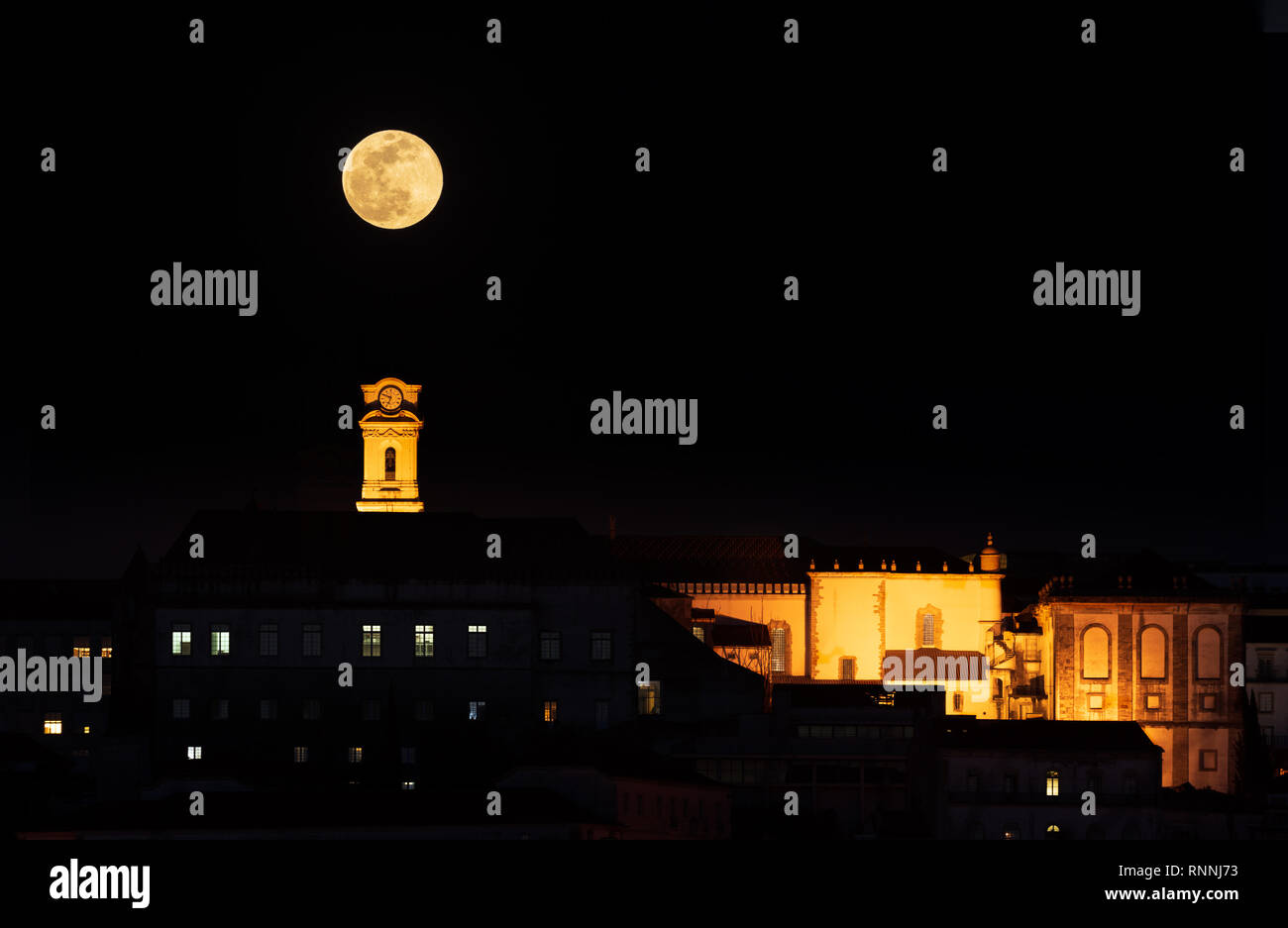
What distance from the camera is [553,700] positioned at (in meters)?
114

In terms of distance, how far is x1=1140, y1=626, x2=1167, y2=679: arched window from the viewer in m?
126

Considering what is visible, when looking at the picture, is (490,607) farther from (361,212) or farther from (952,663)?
(952,663)

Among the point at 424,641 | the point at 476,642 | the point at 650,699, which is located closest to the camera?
the point at 424,641

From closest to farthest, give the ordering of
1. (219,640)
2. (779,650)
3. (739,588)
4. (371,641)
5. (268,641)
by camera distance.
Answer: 1. (219,640)
2. (268,641)
3. (371,641)
4. (779,650)
5. (739,588)

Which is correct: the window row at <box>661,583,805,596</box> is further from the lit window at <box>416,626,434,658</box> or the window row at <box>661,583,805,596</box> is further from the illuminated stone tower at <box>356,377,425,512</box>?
the lit window at <box>416,626,434,658</box>

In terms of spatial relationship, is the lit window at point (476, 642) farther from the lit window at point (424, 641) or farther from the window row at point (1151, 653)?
the window row at point (1151, 653)

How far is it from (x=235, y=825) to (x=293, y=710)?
17947mm

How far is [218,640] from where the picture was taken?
11312 cm

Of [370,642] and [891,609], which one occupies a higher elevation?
[891,609]

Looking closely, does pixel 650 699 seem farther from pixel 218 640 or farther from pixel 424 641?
pixel 218 640

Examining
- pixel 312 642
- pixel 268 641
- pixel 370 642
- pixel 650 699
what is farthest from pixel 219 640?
pixel 650 699

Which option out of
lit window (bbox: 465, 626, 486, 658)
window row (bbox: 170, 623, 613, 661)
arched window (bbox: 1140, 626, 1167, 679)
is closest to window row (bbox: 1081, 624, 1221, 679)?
arched window (bbox: 1140, 626, 1167, 679)

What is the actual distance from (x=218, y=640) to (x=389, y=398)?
43192 millimetres
